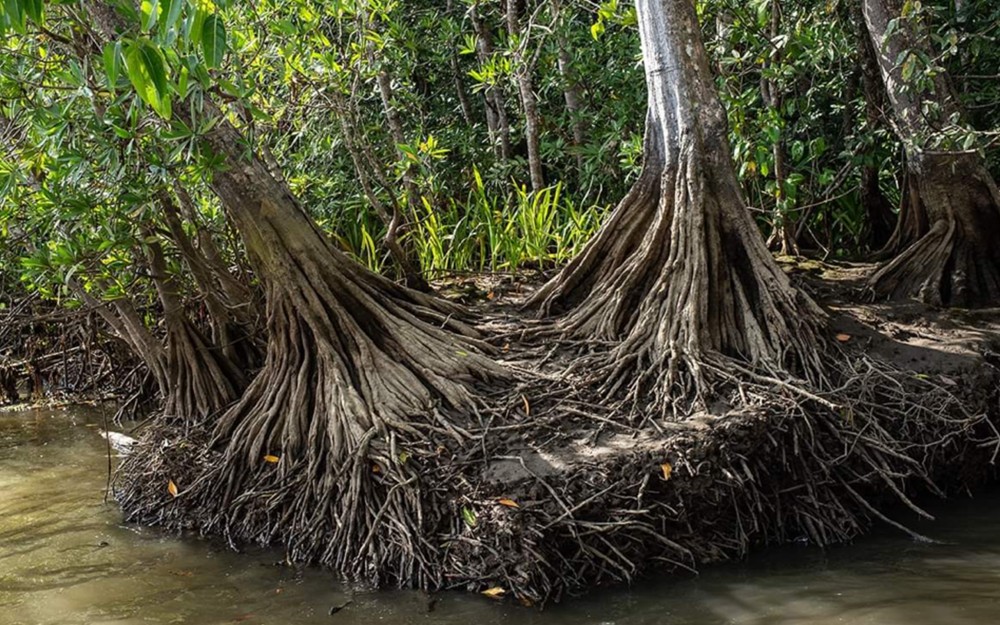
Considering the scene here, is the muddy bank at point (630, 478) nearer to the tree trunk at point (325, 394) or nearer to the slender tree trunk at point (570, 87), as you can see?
the tree trunk at point (325, 394)

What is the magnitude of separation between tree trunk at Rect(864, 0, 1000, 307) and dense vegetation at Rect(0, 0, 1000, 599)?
0.06ft

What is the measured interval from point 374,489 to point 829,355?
282 centimetres

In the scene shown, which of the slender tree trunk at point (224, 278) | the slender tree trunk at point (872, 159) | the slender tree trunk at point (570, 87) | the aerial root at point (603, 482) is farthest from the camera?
the slender tree trunk at point (570, 87)

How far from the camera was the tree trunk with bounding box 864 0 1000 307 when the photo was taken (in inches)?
309

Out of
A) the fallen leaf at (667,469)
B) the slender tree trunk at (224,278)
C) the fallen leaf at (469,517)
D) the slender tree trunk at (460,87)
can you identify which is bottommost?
the fallen leaf at (469,517)

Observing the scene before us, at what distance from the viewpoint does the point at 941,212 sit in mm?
8039

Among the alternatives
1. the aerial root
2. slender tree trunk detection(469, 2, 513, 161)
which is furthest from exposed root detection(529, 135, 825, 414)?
slender tree trunk detection(469, 2, 513, 161)

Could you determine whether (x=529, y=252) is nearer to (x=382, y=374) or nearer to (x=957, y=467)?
(x=382, y=374)

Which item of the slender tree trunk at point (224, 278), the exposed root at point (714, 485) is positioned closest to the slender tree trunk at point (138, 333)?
the slender tree trunk at point (224, 278)

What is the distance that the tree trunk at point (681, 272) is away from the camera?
6582 millimetres

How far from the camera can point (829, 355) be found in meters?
6.76

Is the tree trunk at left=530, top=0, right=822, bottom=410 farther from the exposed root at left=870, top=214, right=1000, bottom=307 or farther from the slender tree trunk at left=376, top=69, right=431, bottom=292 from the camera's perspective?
the exposed root at left=870, top=214, right=1000, bottom=307

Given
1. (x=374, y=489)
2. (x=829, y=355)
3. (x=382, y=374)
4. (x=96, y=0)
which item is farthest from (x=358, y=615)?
(x=96, y=0)

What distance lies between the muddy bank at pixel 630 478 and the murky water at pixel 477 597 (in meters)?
0.16
